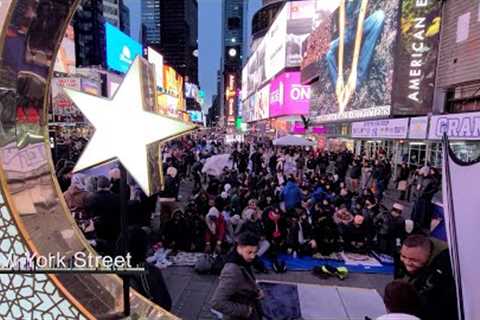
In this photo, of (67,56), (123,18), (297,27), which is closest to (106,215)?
(67,56)

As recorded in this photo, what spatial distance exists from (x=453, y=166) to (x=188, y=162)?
16.7m

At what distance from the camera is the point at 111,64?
121 ft

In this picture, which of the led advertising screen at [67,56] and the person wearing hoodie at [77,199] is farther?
the led advertising screen at [67,56]

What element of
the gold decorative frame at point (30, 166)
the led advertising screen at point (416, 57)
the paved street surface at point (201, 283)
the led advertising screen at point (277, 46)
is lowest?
the paved street surface at point (201, 283)

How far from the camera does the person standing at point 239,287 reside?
→ 9.20ft

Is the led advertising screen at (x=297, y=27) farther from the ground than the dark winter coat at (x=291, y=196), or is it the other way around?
the led advertising screen at (x=297, y=27)

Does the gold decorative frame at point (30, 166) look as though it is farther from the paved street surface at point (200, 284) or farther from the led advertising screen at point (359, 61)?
the led advertising screen at point (359, 61)

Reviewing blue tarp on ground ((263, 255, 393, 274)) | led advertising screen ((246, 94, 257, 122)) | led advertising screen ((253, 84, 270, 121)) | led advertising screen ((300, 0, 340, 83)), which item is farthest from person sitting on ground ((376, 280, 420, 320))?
led advertising screen ((246, 94, 257, 122))

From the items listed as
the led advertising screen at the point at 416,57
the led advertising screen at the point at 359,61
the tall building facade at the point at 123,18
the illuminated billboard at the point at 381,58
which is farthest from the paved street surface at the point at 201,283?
the tall building facade at the point at 123,18

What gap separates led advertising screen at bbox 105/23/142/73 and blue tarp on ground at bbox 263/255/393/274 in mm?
34224

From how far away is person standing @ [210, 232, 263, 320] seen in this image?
2803 millimetres

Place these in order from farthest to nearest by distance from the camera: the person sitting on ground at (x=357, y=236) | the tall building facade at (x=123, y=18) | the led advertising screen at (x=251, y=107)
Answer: the tall building facade at (x=123, y=18) < the led advertising screen at (x=251, y=107) < the person sitting on ground at (x=357, y=236)

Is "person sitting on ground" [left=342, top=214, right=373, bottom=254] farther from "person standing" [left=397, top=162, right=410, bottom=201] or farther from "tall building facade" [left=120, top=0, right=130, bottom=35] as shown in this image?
"tall building facade" [left=120, top=0, right=130, bottom=35]

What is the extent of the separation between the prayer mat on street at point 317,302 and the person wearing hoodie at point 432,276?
241 centimetres
